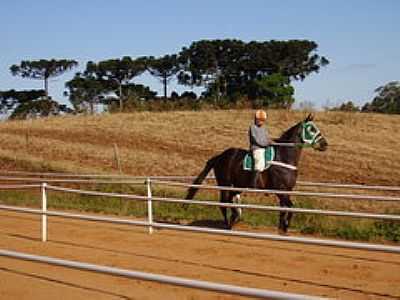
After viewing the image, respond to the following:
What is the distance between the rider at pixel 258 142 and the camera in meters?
12.6

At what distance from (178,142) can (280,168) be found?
1850 centimetres

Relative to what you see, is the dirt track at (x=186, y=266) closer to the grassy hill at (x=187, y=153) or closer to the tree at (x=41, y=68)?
the grassy hill at (x=187, y=153)

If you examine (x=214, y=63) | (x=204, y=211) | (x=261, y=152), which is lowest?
(x=204, y=211)

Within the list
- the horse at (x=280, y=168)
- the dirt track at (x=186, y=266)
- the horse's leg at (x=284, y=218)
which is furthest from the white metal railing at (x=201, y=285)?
the horse at (x=280, y=168)

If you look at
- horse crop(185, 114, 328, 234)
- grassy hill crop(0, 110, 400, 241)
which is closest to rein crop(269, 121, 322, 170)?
horse crop(185, 114, 328, 234)

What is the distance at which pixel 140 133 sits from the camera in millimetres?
33719

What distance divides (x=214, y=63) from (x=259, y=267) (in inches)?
2504

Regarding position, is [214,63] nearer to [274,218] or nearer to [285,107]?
[285,107]

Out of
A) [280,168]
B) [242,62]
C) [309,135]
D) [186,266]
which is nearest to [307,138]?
[309,135]

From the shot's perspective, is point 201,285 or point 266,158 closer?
point 201,285

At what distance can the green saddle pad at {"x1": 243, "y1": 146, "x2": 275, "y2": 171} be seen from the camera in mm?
12766

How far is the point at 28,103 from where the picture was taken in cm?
7312

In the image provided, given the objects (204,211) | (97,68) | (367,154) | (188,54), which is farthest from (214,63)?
(204,211)

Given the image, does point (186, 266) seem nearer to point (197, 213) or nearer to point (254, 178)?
point (254, 178)
